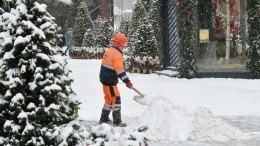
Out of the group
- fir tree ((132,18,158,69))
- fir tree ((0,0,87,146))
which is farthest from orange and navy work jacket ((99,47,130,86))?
fir tree ((132,18,158,69))

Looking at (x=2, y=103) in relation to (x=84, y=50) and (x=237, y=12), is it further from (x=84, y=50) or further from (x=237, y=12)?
(x=84, y=50)

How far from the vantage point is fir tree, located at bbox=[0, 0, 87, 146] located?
3.87 meters

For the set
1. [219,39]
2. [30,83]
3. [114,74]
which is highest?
[219,39]

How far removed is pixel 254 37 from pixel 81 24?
1911cm

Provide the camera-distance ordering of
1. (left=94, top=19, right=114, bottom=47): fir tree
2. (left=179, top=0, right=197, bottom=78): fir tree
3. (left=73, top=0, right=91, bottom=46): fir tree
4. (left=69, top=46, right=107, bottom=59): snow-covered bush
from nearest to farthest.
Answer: (left=179, top=0, right=197, bottom=78): fir tree < (left=69, top=46, right=107, bottom=59): snow-covered bush < (left=94, top=19, right=114, bottom=47): fir tree < (left=73, top=0, right=91, bottom=46): fir tree

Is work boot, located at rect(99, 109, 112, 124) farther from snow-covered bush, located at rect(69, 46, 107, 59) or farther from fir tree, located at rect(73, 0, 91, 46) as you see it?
fir tree, located at rect(73, 0, 91, 46)

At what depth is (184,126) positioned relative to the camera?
817 cm

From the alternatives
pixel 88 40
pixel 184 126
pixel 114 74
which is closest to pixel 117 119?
pixel 114 74

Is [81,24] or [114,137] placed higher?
[81,24]

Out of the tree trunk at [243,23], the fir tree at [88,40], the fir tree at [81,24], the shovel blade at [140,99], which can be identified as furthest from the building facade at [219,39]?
the fir tree at [81,24]

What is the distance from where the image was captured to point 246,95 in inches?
531

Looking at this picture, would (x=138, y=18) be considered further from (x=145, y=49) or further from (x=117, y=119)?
(x=117, y=119)

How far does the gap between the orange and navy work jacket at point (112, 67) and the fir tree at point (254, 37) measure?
9.51m

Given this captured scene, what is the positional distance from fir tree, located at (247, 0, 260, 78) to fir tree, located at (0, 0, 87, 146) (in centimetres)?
1420
